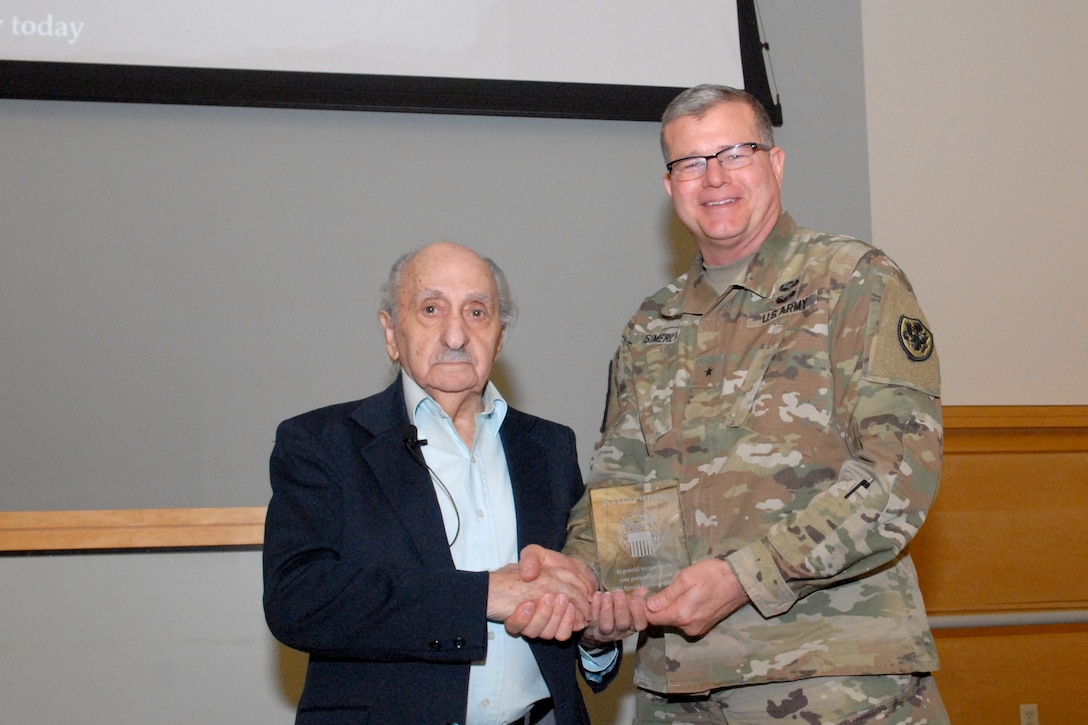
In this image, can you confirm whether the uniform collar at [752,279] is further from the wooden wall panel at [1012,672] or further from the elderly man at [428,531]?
the wooden wall panel at [1012,672]

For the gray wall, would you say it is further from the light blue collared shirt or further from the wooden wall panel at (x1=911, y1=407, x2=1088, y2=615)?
the wooden wall panel at (x1=911, y1=407, x2=1088, y2=615)

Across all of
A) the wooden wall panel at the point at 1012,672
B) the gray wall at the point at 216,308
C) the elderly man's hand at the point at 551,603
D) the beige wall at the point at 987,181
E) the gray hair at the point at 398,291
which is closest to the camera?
the elderly man's hand at the point at 551,603

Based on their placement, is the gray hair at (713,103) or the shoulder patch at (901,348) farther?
the gray hair at (713,103)

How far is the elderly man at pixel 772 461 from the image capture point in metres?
1.63

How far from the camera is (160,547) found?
2643mm

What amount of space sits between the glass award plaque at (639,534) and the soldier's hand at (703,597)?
123mm

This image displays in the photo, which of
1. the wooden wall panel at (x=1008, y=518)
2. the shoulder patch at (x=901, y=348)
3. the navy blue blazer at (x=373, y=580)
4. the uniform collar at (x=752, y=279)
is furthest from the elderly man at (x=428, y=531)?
the wooden wall panel at (x=1008, y=518)

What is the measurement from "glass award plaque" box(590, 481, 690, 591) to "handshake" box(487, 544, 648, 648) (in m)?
0.04

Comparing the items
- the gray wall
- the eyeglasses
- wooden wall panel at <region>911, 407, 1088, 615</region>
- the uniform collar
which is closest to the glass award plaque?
the uniform collar

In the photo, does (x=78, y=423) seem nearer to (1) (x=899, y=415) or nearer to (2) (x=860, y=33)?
(1) (x=899, y=415)

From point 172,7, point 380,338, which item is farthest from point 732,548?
point 172,7

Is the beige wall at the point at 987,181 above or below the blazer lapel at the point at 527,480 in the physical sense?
above

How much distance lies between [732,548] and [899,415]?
1.21ft

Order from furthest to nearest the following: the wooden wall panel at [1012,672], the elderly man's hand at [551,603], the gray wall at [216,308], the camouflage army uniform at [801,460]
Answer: the wooden wall panel at [1012,672] → the gray wall at [216,308] → the elderly man's hand at [551,603] → the camouflage army uniform at [801,460]
